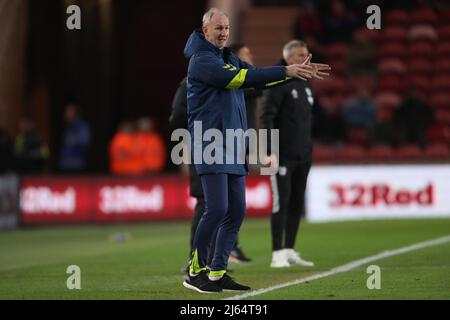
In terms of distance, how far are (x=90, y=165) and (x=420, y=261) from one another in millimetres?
17379

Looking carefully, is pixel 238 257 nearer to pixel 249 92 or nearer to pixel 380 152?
pixel 249 92

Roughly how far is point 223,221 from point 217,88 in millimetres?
1136

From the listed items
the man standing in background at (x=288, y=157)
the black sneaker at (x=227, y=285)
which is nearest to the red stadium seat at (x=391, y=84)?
the man standing in background at (x=288, y=157)

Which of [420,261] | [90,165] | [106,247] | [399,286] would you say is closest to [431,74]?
[90,165]

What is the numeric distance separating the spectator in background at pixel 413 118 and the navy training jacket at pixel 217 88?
42.5 feet

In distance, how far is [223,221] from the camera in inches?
392

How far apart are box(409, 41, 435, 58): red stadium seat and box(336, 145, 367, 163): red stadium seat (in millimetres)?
3863

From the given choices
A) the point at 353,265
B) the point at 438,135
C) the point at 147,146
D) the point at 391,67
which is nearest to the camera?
the point at 353,265

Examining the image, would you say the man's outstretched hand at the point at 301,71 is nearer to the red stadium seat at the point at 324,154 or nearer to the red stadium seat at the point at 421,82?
the red stadium seat at the point at 324,154

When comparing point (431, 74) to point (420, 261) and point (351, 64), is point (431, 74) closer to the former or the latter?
point (351, 64)

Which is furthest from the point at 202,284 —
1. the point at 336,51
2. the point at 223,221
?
the point at 336,51

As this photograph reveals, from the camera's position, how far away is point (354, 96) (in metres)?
24.3

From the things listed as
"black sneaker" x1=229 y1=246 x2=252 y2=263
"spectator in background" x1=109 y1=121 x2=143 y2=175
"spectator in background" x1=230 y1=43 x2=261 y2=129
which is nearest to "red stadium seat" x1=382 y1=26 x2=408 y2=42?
"spectator in background" x1=109 y1=121 x2=143 y2=175
